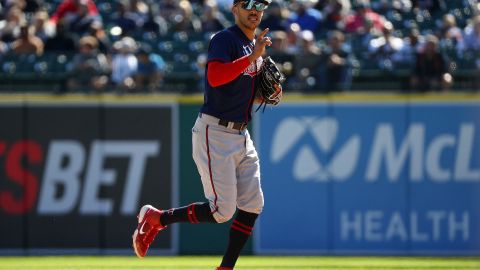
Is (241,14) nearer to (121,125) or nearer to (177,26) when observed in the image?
(121,125)

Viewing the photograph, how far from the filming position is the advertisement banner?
1170 centimetres

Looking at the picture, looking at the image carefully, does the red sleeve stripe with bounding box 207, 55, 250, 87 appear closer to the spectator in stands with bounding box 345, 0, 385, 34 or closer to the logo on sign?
the logo on sign

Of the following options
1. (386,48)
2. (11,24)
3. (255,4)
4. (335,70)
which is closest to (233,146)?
(255,4)

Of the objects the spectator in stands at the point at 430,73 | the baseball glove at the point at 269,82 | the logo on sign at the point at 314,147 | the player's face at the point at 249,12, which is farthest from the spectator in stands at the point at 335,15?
the player's face at the point at 249,12

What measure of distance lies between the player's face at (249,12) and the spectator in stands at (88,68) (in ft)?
16.4

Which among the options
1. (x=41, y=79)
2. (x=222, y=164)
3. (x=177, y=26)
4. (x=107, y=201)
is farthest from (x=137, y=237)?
(x=177, y=26)

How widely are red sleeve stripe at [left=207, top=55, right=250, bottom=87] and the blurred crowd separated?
4878 millimetres

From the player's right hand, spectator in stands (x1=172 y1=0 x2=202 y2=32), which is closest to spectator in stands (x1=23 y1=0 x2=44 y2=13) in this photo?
→ spectator in stands (x1=172 y1=0 x2=202 y2=32)

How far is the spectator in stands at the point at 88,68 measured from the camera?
469 inches

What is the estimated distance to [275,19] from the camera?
13883 mm

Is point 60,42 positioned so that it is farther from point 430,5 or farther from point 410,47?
point 430,5

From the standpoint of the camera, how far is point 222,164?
23.4ft

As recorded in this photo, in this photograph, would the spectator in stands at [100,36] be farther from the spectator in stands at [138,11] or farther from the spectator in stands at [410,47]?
the spectator in stands at [410,47]

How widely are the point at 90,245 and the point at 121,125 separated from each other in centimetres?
135
